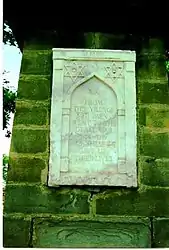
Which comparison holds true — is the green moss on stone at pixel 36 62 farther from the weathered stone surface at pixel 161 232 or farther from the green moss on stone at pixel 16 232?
the weathered stone surface at pixel 161 232

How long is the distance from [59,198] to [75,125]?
535 millimetres

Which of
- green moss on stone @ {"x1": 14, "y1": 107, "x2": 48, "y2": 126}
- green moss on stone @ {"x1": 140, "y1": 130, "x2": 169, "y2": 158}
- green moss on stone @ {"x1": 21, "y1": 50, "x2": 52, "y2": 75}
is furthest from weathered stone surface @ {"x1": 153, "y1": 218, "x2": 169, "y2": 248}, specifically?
green moss on stone @ {"x1": 21, "y1": 50, "x2": 52, "y2": 75}

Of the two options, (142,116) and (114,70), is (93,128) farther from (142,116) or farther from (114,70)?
(114,70)

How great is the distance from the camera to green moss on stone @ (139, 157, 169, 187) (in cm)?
288

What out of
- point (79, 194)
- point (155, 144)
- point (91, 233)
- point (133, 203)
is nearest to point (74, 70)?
point (155, 144)

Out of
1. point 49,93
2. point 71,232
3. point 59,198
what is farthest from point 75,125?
point 71,232

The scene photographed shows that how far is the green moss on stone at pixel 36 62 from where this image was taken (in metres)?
3.17

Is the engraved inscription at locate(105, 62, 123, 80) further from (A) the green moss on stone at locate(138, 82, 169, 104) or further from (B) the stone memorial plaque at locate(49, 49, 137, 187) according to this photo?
(A) the green moss on stone at locate(138, 82, 169, 104)

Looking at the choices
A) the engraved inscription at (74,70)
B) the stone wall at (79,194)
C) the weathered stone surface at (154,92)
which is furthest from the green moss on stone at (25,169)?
the weathered stone surface at (154,92)

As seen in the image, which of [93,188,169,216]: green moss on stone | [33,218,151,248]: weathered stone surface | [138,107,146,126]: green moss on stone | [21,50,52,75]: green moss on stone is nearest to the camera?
[33,218,151,248]: weathered stone surface

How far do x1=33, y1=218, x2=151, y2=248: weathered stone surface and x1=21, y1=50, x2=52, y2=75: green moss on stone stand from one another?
3.75 feet

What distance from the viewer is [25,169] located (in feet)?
9.43

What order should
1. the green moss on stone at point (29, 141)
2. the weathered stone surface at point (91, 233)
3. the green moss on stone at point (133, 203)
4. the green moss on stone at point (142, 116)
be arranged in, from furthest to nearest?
the green moss on stone at point (142, 116), the green moss on stone at point (29, 141), the green moss on stone at point (133, 203), the weathered stone surface at point (91, 233)

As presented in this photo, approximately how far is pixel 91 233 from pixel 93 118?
81 cm
